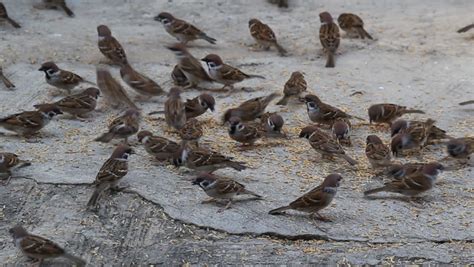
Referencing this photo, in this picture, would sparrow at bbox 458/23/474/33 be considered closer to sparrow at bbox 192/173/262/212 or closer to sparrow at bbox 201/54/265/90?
sparrow at bbox 201/54/265/90

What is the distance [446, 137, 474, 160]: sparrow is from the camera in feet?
28.5

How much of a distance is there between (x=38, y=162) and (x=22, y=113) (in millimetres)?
917

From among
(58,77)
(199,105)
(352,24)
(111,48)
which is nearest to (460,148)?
(199,105)

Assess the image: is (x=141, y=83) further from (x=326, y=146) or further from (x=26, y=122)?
(x=326, y=146)

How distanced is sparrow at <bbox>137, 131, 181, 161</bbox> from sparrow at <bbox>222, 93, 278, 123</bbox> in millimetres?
1051

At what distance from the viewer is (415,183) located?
7.93 m

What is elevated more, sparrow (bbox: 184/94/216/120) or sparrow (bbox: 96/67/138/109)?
sparrow (bbox: 184/94/216/120)

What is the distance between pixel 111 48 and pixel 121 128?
251 centimetres

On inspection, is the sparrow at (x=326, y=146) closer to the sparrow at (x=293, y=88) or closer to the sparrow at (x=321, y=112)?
the sparrow at (x=321, y=112)

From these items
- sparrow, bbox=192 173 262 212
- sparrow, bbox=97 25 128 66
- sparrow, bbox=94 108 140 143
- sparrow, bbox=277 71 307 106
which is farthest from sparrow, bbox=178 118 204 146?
sparrow, bbox=97 25 128 66

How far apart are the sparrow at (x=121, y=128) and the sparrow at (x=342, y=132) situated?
1.94 metres

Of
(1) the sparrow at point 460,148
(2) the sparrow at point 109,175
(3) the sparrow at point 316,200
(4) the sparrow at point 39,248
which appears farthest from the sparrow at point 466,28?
(4) the sparrow at point 39,248

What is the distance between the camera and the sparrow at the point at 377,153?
851cm

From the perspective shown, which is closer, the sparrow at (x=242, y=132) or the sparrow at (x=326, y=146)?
the sparrow at (x=326, y=146)
